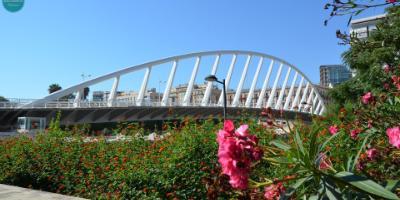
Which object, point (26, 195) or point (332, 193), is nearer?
point (332, 193)

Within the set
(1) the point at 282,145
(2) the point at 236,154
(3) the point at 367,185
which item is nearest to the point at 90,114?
(1) the point at 282,145

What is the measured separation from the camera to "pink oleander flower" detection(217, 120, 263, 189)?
1.69 m

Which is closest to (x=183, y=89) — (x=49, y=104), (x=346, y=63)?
(x=49, y=104)

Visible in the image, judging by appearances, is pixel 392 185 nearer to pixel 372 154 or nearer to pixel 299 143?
pixel 299 143

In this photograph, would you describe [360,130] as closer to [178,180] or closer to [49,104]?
[178,180]

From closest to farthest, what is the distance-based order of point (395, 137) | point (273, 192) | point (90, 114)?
point (395, 137)
point (273, 192)
point (90, 114)

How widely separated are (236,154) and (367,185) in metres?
0.53

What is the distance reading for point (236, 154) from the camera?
1.70 meters

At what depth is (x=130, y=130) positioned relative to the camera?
945 centimetres

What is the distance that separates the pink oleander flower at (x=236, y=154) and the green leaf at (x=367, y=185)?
1.25ft

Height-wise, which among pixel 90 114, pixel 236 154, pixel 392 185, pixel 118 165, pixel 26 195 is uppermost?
pixel 90 114

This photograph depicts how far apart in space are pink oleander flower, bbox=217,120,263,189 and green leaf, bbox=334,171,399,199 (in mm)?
382

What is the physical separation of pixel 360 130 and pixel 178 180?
3.00 m

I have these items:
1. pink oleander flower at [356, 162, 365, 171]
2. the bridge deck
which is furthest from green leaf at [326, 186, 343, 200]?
the bridge deck
